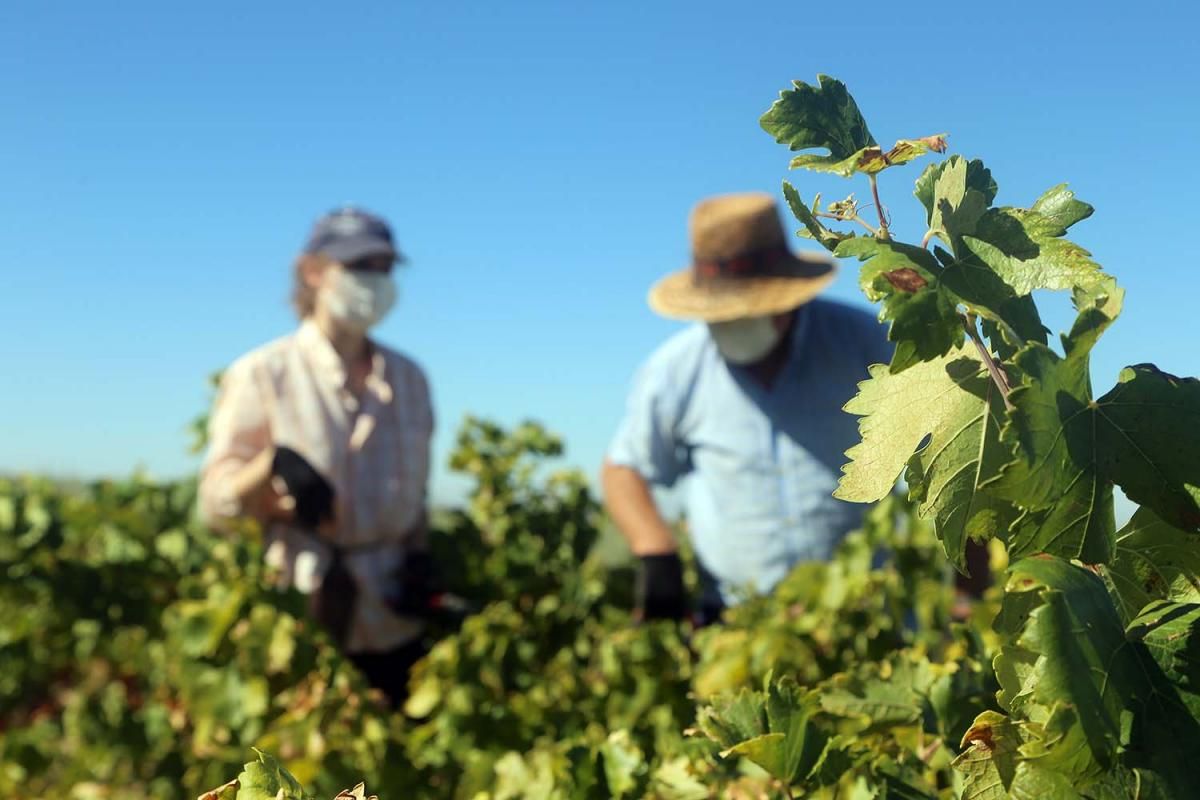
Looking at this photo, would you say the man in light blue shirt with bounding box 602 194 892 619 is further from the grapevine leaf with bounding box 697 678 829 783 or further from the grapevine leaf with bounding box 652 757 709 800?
the grapevine leaf with bounding box 697 678 829 783

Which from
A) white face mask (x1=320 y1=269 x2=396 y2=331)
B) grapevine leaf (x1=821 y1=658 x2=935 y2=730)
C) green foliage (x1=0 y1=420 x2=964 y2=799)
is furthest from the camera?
white face mask (x1=320 y1=269 x2=396 y2=331)

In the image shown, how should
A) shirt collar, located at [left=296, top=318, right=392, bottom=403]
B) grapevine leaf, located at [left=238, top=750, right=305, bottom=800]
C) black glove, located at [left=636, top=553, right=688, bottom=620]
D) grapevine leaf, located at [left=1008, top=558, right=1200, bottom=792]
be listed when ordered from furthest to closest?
shirt collar, located at [left=296, top=318, right=392, bottom=403] → black glove, located at [left=636, top=553, right=688, bottom=620] → grapevine leaf, located at [left=238, top=750, right=305, bottom=800] → grapevine leaf, located at [left=1008, top=558, right=1200, bottom=792]

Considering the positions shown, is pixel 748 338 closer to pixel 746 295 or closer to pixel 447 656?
pixel 746 295

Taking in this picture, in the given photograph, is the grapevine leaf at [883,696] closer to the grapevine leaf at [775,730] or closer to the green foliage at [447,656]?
the green foliage at [447,656]

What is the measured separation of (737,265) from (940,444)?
3.23 m

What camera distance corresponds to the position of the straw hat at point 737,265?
152 inches

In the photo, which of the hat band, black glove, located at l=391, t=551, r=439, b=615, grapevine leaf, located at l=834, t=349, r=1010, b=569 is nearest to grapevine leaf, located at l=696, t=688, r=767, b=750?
Result: grapevine leaf, located at l=834, t=349, r=1010, b=569

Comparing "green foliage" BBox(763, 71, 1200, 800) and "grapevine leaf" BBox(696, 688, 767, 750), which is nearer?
"green foliage" BBox(763, 71, 1200, 800)

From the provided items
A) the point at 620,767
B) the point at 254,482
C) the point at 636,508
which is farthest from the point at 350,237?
the point at 620,767

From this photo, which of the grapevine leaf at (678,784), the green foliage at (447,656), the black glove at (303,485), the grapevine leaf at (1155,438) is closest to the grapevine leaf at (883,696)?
the green foliage at (447,656)

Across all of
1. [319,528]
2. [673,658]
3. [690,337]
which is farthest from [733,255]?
[319,528]

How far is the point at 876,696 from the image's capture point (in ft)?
4.33

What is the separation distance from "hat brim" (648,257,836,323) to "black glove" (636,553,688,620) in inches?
32.3

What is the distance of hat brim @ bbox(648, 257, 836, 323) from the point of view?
3.78m
